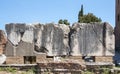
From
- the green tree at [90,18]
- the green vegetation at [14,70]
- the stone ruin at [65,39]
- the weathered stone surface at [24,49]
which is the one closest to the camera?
the green vegetation at [14,70]

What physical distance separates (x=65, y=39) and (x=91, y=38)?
2.63 ft

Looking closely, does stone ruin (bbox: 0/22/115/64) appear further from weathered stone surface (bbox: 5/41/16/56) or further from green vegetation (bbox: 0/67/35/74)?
green vegetation (bbox: 0/67/35/74)

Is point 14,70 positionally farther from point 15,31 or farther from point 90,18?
point 90,18

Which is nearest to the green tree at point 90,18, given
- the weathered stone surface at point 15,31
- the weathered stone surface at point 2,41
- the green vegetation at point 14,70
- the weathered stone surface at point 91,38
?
the weathered stone surface at point 91,38

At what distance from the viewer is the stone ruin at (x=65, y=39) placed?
1223 cm

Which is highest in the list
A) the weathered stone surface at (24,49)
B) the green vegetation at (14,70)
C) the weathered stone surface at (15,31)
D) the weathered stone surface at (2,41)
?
the weathered stone surface at (15,31)

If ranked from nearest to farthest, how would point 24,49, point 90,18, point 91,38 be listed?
point 24,49
point 91,38
point 90,18

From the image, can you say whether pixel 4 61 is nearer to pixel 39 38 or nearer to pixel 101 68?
pixel 39 38

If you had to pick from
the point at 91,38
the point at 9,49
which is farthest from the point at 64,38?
the point at 9,49

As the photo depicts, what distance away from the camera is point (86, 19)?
38406 mm

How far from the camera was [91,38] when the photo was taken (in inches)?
482

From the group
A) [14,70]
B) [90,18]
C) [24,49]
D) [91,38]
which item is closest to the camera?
[14,70]

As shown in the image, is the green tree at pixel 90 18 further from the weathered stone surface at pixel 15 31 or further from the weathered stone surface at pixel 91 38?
the weathered stone surface at pixel 15 31

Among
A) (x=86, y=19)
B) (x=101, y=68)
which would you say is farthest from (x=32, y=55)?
(x=86, y=19)
